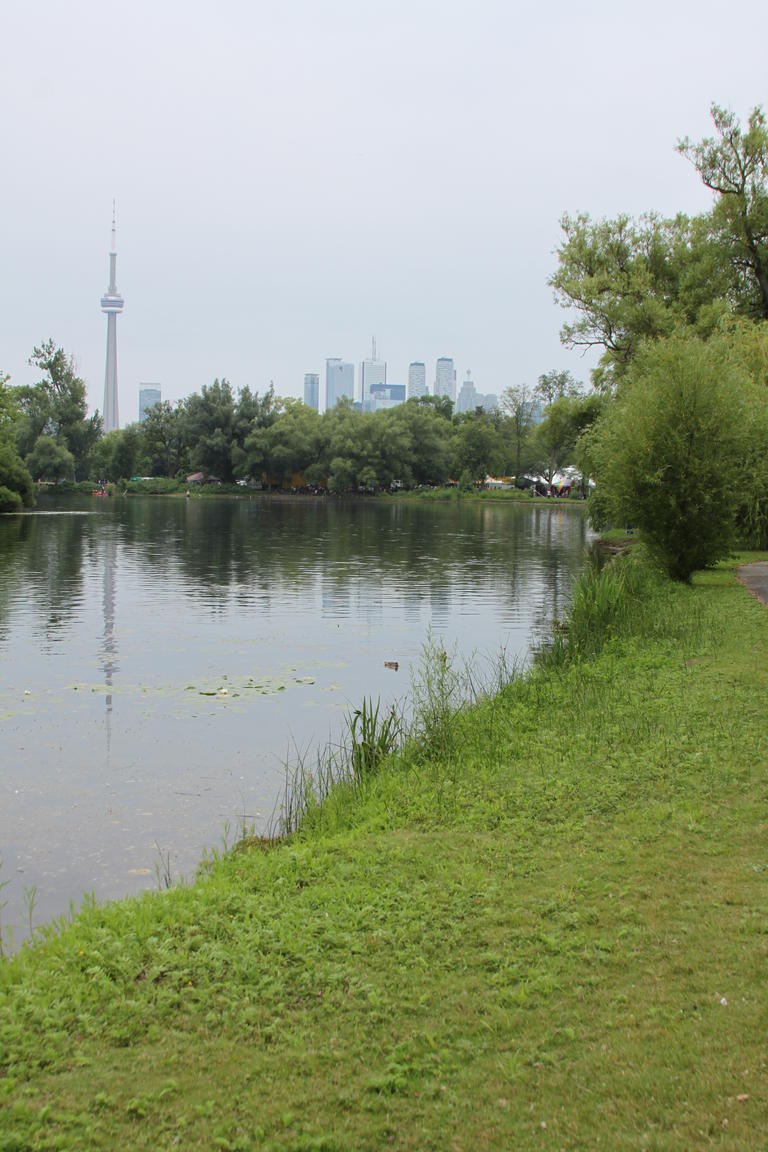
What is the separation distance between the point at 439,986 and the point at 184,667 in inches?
478

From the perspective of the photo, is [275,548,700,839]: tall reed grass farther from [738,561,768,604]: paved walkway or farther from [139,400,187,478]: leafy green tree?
[139,400,187,478]: leafy green tree

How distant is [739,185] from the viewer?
3834cm

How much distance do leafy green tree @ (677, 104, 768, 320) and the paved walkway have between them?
58.2ft

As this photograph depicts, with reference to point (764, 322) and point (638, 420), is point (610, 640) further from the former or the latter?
point (764, 322)

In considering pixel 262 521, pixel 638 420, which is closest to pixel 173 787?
pixel 638 420

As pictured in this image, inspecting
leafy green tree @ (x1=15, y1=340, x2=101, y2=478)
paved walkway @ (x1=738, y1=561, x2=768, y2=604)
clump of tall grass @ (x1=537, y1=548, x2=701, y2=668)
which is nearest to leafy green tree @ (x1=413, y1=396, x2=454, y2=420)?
leafy green tree @ (x1=15, y1=340, x2=101, y2=478)

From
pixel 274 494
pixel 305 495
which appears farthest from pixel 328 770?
pixel 274 494

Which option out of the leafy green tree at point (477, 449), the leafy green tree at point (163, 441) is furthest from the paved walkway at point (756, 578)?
the leafy green tree at point (163, 441)

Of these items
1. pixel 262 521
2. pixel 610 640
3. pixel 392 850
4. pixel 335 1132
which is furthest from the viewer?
pixel 262 521

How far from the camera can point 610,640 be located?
15.4 m

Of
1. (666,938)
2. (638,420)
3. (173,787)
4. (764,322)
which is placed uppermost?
(764,322)

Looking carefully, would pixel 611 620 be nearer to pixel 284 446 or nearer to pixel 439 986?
pixel 439 986

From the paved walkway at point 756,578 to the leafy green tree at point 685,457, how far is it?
1.03 m

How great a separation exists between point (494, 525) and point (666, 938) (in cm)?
5944
